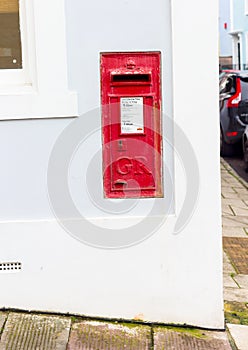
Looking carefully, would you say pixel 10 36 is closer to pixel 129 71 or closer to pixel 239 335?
pixel 129 71

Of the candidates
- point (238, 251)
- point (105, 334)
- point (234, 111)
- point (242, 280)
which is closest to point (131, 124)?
point (105, 334)

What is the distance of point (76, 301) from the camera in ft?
13.3

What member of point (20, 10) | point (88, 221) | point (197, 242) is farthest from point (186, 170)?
point (20, 10)

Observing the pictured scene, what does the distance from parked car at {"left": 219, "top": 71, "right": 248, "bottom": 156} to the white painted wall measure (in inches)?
334

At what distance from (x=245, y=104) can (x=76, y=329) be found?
30.2 feet

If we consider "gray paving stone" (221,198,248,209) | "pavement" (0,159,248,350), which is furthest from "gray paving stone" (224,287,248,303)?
"gray paving stone" (221,198,248,209)

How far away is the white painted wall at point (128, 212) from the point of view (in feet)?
12.7

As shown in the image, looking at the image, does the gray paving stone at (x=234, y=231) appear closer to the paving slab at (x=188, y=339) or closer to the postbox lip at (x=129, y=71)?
the paving slab at (x=188, y=339)

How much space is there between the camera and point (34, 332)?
387 cm

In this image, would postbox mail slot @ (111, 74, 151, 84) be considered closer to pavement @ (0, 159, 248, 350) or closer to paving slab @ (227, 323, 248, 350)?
pavement @ (0, 159, 248, 350)

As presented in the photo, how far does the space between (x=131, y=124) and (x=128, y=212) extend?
2.00 ft

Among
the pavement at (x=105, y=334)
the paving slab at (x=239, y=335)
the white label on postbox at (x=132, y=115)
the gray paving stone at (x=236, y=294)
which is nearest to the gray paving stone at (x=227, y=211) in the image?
the gray paving stone at (x=236, y=294)

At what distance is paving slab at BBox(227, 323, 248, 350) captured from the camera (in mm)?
3873

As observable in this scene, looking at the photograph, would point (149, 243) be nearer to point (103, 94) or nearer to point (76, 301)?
point (76, 301)
